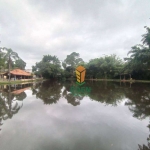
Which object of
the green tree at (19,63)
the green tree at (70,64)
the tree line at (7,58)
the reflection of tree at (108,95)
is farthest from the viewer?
the green tree at (19,63)

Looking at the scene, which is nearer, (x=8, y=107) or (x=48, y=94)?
(x=8, y=107)

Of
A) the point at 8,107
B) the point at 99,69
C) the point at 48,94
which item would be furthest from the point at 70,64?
the point at 8,107

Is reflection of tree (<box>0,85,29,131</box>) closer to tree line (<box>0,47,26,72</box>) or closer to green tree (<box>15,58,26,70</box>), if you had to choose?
tree line (<box>0,47,26,72</box>)

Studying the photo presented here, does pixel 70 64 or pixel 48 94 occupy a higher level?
pixel 70 64

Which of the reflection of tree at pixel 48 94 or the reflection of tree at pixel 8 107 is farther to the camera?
the reflection of tree at pixel 48 94

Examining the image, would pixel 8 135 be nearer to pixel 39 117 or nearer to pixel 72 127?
pixel 39 117

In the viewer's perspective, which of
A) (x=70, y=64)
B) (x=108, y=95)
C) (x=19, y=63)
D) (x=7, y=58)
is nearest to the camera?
(x=108, y=95)

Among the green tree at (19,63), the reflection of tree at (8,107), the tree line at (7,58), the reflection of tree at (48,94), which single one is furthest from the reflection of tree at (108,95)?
the green tree at (19,63)

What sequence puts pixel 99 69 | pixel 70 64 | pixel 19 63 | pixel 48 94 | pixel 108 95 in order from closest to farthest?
pixel 108 95
pixel 48 94
pixel 99 69
pixel 70 64
pixel 19 63

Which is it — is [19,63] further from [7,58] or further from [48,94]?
[48,94]

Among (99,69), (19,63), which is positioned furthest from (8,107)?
(19,63)

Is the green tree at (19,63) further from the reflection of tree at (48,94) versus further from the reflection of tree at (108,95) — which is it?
the reflection of tree at (108,95)

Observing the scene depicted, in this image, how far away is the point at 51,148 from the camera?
9.55ft

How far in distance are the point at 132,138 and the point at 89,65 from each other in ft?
122
